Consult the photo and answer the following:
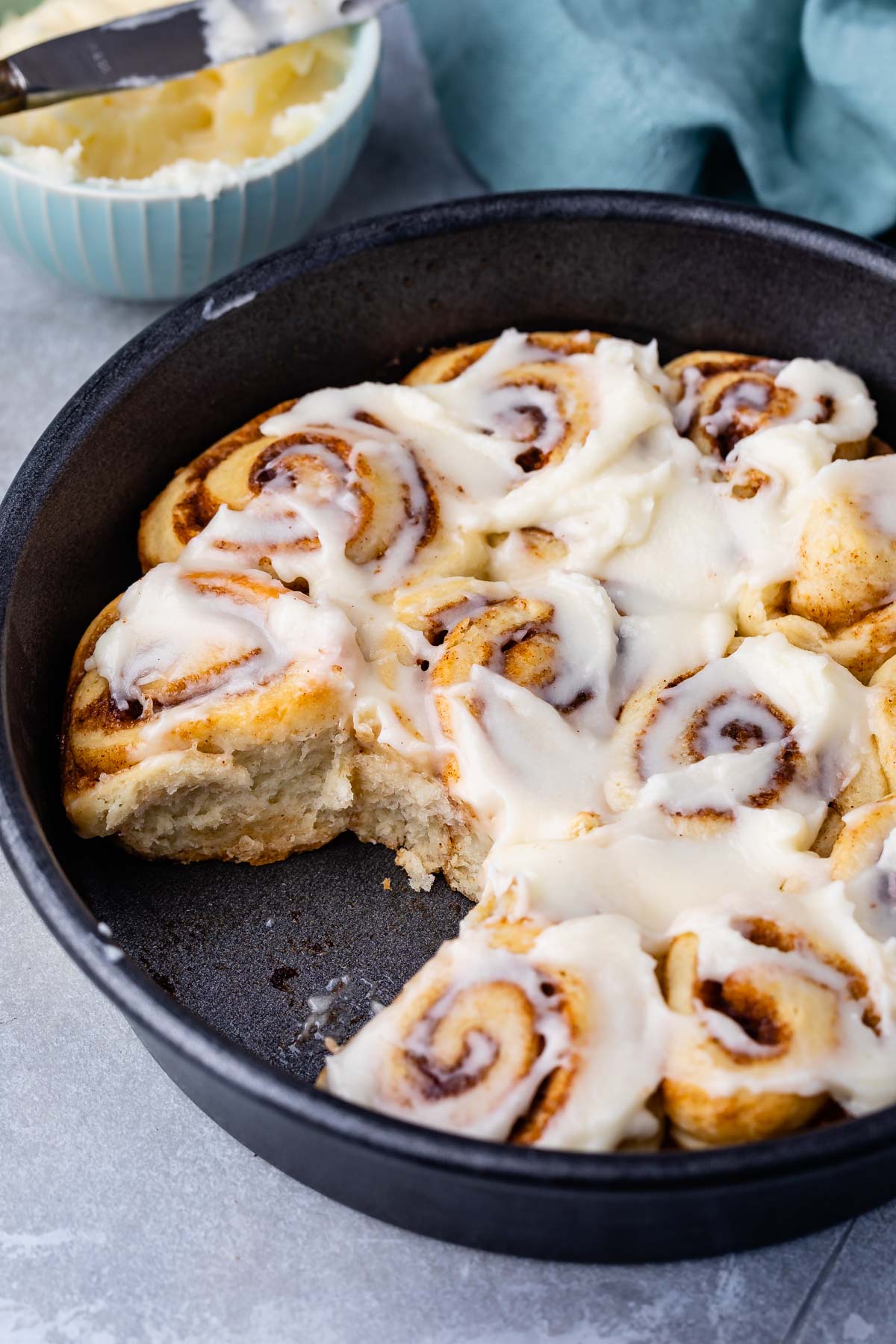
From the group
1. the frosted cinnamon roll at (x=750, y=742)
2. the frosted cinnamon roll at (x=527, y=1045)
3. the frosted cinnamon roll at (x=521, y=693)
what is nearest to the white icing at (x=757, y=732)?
the frosted cinnamon roll at (x=750, y=742)

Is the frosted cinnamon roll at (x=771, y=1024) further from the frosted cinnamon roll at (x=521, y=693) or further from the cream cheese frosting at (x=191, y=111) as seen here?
the cream cheese frosting at (x=191, y=111)

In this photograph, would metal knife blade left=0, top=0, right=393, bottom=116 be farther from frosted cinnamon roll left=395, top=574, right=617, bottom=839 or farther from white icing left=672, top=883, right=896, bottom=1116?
white icing left=672, top=883, right=896, bottom=1116

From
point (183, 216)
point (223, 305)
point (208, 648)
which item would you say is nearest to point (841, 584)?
point (208, 648)

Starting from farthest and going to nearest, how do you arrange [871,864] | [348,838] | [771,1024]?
[348,838] < [871,864] < [771,1024]

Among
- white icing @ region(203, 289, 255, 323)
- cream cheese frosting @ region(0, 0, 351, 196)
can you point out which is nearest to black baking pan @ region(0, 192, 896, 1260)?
white icing @ region(203, 289, 255, 323)

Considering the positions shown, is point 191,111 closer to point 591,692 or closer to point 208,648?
point 208,648

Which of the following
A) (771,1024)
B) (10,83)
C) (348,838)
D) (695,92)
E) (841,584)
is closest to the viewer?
(771,1024)
